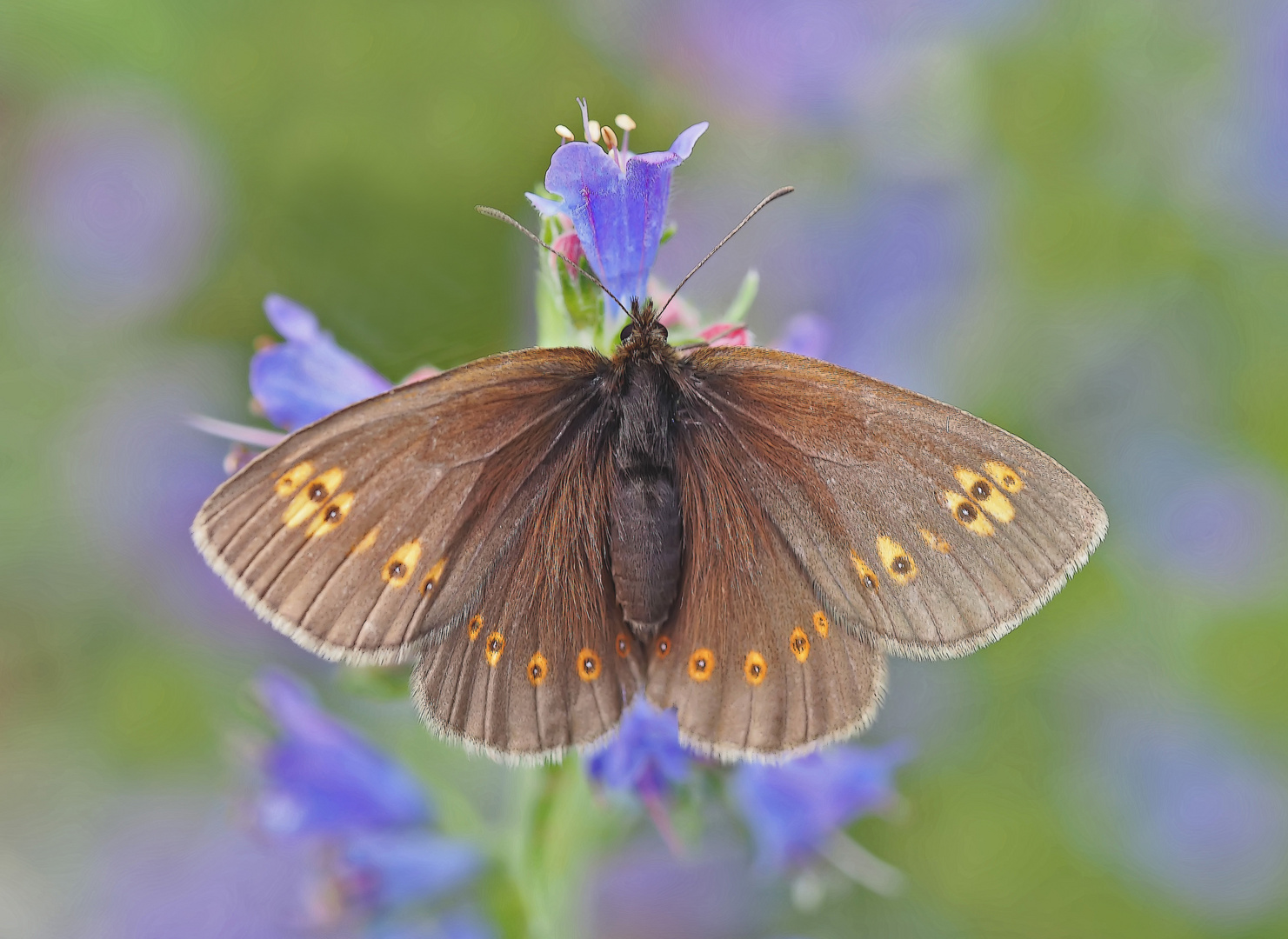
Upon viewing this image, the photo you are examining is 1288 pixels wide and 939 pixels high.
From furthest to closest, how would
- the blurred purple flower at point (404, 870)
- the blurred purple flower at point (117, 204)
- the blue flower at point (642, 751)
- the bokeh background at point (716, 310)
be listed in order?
the blurred purple flower at point (117, 204) < the bokeh background at point (716, 310) < the blurred purple flower at point (404, 870) < the blue flower at point (642, 751)

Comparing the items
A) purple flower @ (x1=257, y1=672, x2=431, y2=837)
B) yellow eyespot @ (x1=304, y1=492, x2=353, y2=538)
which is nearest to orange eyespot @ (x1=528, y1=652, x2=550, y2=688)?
yellow eyespot @ (x1=304, y1=492, x2=353, y2=538)

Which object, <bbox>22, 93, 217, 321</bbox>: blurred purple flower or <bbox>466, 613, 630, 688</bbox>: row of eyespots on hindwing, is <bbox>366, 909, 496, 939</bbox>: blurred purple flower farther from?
<bbox>22, 93, 217, 321</bbox>: blurred purple flower

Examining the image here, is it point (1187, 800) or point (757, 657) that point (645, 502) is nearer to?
point (757, 657)

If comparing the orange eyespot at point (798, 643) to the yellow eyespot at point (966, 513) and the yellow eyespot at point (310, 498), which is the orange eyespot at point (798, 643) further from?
the yellow eyespot at point (310, 498)

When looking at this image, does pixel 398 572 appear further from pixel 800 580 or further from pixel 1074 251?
pixel 1074 251

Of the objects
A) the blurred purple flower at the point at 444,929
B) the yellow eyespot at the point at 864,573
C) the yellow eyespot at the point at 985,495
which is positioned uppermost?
the yellow eyespot at the point at 985,495

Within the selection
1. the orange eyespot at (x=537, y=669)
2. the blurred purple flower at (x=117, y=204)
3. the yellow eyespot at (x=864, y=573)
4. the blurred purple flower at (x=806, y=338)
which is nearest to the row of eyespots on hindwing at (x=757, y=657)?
the yellow eyespot at (x=864, y=573)
